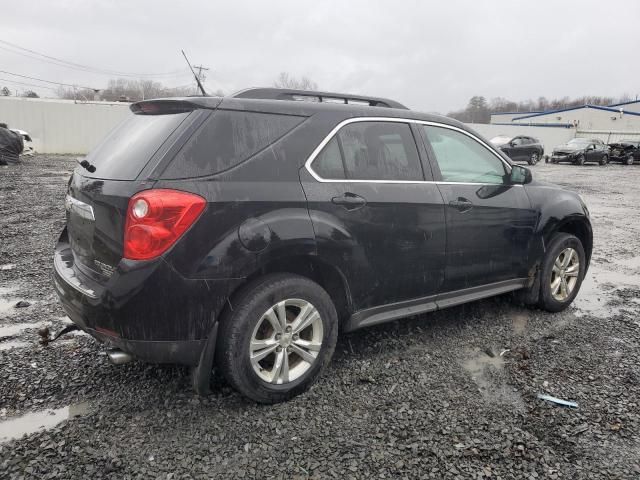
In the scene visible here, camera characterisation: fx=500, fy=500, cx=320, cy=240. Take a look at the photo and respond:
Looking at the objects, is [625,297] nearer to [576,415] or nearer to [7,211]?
[576,415]

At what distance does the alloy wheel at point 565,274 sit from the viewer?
4.66 m

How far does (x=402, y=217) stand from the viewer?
335 centimetres

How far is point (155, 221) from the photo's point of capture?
250 centimetres

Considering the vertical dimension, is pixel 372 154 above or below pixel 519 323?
above

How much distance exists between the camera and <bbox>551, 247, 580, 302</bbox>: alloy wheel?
466 cm

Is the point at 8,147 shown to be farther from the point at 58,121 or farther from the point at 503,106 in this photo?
the point at 503,106

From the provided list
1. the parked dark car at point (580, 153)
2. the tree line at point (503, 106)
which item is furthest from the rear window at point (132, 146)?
the tree line at point (503, 106)

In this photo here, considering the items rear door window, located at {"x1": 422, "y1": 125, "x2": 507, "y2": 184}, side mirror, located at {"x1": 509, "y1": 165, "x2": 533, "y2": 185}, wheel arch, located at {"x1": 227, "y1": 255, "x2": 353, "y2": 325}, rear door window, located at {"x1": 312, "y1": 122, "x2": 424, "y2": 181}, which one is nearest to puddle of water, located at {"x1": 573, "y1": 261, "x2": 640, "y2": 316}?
side mirror, located at {"x1": 509, "y1": 165, "x2": 533, "y2": 185}

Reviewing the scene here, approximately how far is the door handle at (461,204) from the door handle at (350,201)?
853 mm

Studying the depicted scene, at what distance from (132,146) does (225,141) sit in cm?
56

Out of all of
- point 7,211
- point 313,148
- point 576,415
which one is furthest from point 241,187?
point 7,211

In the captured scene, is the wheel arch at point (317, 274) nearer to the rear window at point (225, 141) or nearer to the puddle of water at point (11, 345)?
the rear window at point (225, 141)

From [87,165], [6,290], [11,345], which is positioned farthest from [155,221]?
[6,290]

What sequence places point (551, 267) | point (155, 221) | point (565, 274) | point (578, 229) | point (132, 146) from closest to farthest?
point (155, 221) < point (132, 146) < point (551, 267) < point (565, 274) < point (578, 229)
